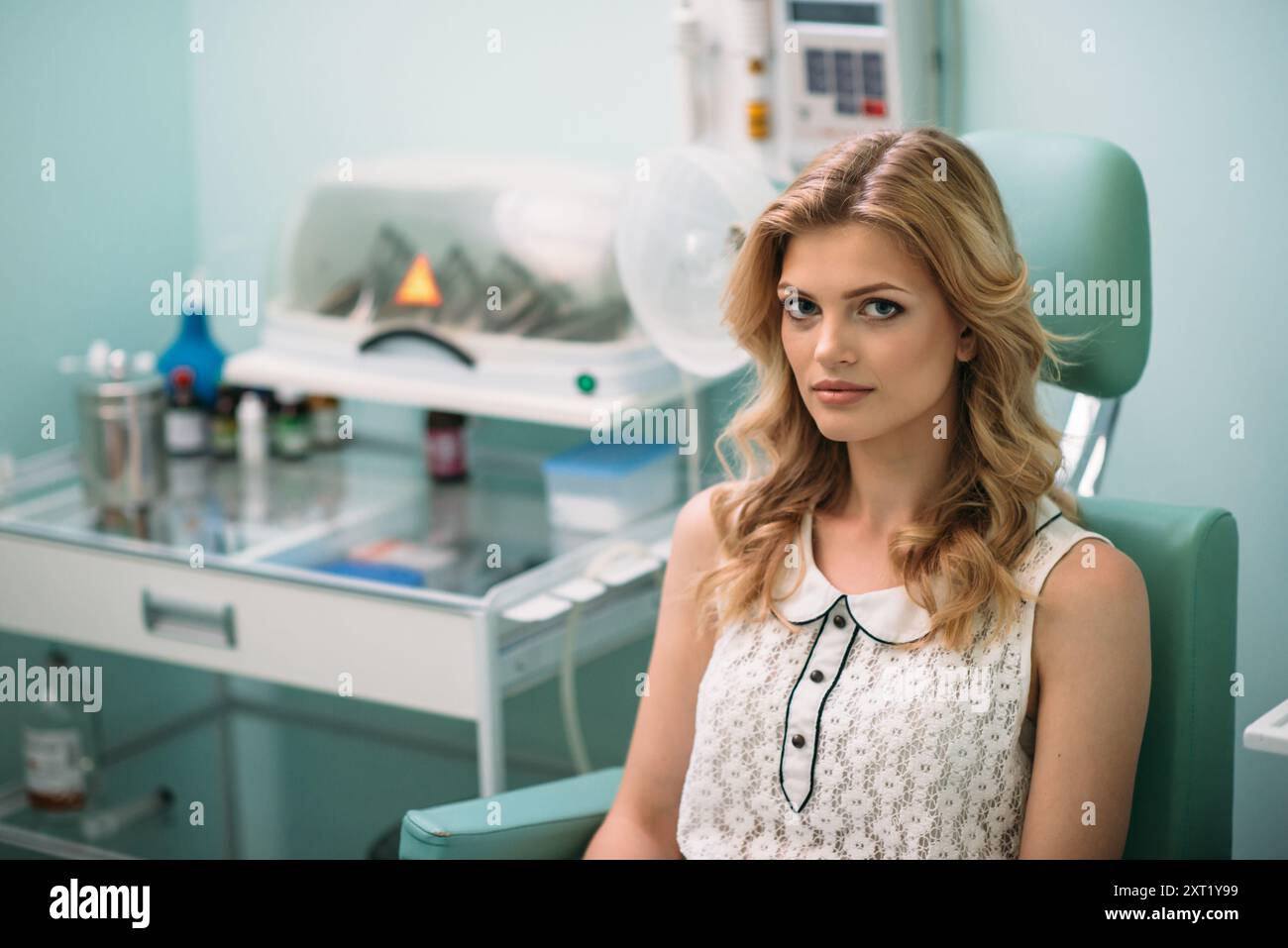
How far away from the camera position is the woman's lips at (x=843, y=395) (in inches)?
54.7

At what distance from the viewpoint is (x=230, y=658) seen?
2.15 metres

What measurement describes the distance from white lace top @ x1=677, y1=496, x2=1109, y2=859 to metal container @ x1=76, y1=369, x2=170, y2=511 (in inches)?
48.4

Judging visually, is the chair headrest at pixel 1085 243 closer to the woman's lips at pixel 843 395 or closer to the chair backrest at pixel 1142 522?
the chair backrest at pixel 1142 522

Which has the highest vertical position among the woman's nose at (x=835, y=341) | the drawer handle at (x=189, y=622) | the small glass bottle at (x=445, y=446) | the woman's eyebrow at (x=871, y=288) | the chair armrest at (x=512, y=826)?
the woman's eyebrow at (x=871, y=288)

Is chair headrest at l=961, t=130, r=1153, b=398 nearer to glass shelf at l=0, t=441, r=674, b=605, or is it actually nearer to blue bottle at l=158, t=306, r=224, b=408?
glass shelf at l=0, t=441, r=674, b=605

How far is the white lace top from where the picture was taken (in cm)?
138

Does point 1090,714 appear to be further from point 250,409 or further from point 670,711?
point 250,409

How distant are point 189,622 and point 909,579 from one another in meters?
1.16

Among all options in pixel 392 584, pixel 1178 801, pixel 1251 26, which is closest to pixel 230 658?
pixel 392 584

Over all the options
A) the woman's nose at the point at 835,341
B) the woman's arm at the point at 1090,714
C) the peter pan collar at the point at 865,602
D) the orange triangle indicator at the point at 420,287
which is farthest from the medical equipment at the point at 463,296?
the woman's arm at the point at 1090,714

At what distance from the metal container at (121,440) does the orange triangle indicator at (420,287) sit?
0.43m

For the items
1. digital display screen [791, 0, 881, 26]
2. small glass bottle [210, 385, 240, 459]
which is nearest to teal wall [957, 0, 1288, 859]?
digital display screen [791, 0, 881, 26]

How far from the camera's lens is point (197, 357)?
2596 mm
